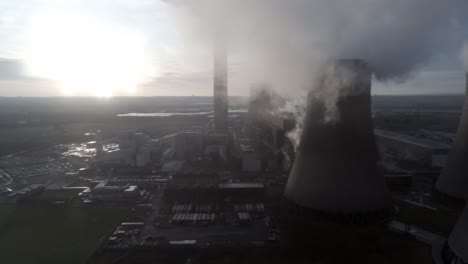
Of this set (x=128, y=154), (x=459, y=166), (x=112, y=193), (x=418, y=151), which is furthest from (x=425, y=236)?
(x=128, y=154)

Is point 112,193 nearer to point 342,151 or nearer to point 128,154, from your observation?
point 128,154

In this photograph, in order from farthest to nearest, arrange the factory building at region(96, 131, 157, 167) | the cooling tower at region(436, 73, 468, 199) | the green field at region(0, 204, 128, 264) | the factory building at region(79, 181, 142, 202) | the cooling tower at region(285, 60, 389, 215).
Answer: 1. the factory building at region(96, 131, 157, 167)
2. the factory building at region(79, 181, 142, 202)
3. the cooling tower at region(436, 73, 468, 199)
4. the cooling tower at region(285, 60, 389, 215)
5. the green field at region(0, 204, 128, 264)

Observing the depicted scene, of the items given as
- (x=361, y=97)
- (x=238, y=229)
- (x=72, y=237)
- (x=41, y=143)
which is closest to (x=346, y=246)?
(x=238, y=229)

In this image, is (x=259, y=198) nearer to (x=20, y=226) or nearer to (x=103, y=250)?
(x=103, y=250)

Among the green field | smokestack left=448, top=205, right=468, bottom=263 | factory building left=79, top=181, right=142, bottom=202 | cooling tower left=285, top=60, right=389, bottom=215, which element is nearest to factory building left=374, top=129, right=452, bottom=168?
cooling tower left=285, top=60, right=389, bottom=215

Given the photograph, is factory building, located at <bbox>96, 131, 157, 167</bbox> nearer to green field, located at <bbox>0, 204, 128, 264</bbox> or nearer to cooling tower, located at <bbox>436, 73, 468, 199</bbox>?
green field, located at <bbox>0, 204, 128, 264</bbox>

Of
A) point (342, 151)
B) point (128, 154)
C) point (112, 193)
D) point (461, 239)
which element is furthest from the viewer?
point (128, 154)

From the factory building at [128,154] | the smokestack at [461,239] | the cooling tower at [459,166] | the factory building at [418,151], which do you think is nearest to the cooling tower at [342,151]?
the smokestack at [461,239]
